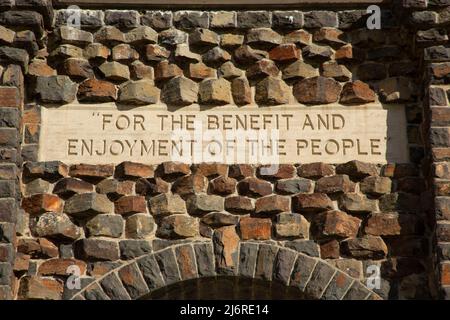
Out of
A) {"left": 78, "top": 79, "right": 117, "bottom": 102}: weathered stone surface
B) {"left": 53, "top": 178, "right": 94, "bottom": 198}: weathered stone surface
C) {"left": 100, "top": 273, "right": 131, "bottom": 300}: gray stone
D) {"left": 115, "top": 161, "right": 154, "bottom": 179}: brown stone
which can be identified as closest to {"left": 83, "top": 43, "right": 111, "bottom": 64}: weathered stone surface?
{"left": 78, "top": 79, "right": 117, "bottom": 102}: weathered stone surface

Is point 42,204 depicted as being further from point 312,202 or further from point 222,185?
point 312,202

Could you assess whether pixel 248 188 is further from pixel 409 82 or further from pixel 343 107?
pixel 409 82

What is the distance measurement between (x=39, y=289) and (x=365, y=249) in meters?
2.30

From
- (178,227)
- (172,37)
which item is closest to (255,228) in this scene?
(178,227)

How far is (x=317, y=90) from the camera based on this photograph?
26.1 ft

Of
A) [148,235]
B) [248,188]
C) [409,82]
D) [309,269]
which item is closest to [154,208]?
[148,235]

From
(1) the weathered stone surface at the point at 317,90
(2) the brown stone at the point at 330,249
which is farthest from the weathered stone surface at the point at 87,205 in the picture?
(1) the weathered stone surface at the point at 317,90

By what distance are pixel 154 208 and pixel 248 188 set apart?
2.28 ft

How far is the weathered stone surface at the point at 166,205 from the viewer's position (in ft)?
24.9

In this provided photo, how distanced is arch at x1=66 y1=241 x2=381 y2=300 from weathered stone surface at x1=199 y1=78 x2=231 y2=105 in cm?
115

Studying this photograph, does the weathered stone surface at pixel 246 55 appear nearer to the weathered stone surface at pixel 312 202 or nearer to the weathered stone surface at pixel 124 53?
the weathered stone surface at pixel 124 53

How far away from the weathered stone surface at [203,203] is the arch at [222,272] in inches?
10.8

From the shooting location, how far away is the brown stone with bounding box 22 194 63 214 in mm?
7598

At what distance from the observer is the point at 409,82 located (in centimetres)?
798
